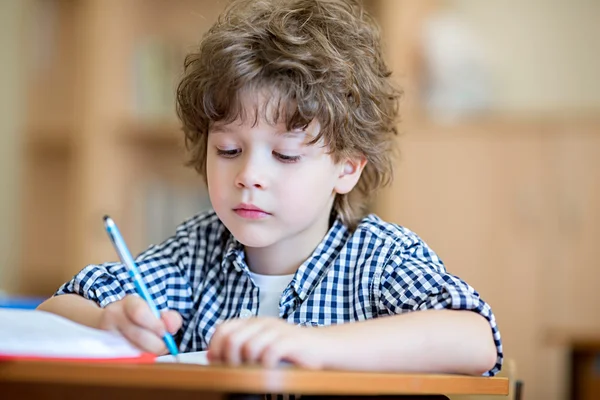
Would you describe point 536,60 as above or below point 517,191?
above

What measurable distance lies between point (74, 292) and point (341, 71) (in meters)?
0.48

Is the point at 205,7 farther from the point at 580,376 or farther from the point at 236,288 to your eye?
the point at 236,288

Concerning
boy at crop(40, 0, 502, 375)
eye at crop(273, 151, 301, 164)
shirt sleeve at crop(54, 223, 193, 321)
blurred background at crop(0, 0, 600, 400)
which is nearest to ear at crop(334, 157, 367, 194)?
boy at crop(40, 0, 502, 375)

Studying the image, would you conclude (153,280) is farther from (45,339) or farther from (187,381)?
(187,381)

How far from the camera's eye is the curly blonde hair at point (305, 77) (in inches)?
40.9

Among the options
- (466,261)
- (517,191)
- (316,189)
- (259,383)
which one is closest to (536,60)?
(517,191)

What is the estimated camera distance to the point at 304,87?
3.41 ft

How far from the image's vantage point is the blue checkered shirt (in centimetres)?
103

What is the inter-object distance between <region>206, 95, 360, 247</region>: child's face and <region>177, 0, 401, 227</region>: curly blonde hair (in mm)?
21

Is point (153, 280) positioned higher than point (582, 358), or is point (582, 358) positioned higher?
point (153, 280)

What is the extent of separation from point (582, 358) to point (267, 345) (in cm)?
236

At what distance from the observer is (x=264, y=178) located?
39.6 inches

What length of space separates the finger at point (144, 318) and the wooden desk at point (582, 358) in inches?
87.8

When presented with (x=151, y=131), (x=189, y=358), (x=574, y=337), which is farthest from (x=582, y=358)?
(x=189, y=358)
